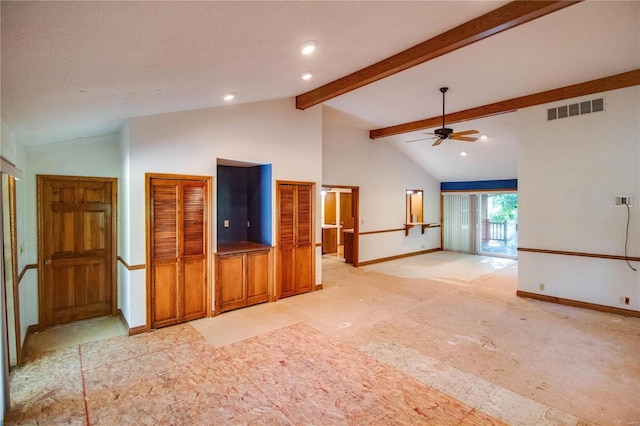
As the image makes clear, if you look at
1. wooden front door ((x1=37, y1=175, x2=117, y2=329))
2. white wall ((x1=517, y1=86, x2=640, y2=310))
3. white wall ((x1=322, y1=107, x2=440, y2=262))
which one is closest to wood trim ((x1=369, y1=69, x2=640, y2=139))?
white wall ((x1=517, y1=86, x2=640, y2=310))

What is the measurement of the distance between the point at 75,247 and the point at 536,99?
7514mm

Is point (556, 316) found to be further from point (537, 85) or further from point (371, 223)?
point (371, 223)

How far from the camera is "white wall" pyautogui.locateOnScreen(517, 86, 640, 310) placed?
14.5 ft

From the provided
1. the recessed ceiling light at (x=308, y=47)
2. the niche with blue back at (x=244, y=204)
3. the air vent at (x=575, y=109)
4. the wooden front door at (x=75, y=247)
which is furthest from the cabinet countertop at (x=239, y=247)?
the air vent at (x=575, y=109)

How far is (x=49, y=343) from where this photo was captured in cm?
368

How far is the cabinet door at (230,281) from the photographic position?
4562 millimetres

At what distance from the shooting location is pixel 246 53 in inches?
101

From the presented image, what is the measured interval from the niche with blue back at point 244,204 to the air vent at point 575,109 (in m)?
4.73

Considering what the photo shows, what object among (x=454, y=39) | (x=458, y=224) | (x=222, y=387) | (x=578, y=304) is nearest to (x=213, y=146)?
(x=222, y=387)

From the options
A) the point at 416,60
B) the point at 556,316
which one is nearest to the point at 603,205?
the point at 556,316

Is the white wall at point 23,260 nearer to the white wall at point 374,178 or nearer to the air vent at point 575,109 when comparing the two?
the white wall at point 374,178

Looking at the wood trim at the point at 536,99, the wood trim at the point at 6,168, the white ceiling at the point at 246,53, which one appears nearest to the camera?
the white ceiling at the point at 246,53

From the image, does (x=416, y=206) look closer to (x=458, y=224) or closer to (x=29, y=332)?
(x=458, y=224)

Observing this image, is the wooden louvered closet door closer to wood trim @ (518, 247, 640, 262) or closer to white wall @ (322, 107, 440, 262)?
white wall @ (322, 107, 440, 262)
